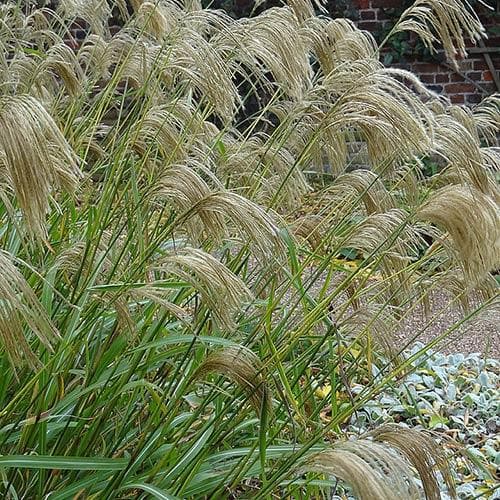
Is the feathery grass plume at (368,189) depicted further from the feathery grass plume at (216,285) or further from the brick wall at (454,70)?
the brick wall at (454,70)

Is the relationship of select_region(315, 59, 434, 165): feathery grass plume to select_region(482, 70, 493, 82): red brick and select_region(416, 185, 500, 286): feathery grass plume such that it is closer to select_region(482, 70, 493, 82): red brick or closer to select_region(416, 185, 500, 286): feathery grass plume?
select_region(416, 185, 500, 286): feathery grass plume

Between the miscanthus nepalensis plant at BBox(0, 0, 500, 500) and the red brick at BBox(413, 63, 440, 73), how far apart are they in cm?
556

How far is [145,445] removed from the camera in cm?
172

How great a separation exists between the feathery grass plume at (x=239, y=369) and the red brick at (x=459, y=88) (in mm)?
6635

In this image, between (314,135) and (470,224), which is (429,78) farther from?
(470,224)

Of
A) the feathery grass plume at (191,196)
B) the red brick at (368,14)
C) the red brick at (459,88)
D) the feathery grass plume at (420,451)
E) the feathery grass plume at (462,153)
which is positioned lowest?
the red brick at (459,88)

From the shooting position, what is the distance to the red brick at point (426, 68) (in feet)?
25.1

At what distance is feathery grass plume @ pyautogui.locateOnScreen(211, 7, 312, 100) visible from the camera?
1.78 meters

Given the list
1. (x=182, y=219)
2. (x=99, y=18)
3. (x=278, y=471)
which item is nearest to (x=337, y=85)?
(x=182, y=219)

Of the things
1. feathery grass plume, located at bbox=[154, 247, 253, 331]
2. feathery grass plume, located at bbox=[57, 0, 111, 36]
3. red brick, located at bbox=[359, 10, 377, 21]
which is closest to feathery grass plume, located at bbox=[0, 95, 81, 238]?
feathery grass plume, located at bbox=[154, 247, 253, 331]

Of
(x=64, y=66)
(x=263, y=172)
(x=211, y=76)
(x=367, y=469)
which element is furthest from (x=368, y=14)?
(x=367, y=469)

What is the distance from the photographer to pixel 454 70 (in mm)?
7633

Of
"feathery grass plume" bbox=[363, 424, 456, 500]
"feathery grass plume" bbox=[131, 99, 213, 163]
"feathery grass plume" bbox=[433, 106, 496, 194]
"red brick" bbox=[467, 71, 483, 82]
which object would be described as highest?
"feathery grass plume" bbox=[433, 106, 496, 194]

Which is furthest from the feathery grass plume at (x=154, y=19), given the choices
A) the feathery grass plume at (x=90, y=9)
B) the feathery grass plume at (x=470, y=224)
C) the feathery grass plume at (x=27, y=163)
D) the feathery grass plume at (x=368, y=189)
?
the feathery grass plume at (x=27, y=163)
